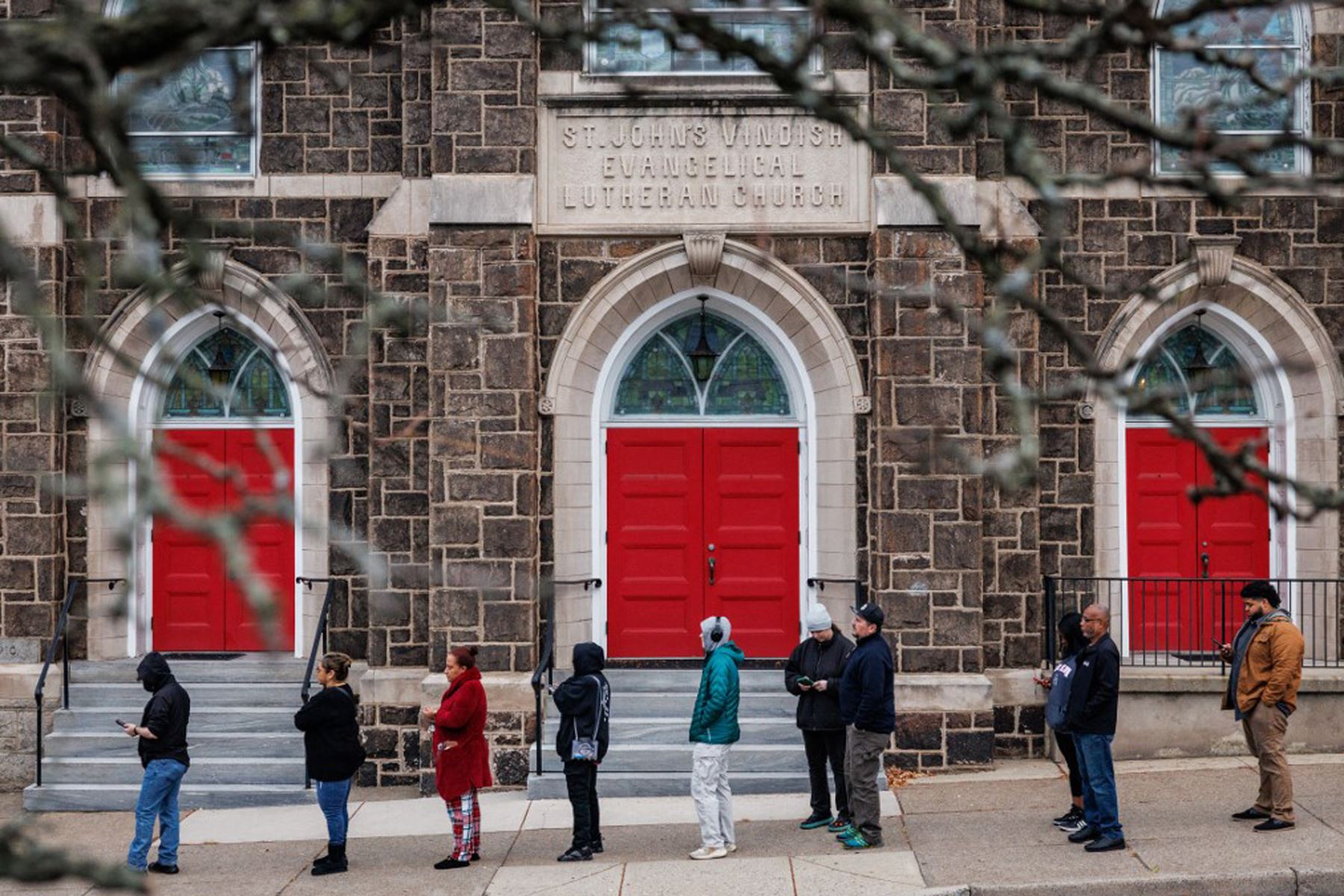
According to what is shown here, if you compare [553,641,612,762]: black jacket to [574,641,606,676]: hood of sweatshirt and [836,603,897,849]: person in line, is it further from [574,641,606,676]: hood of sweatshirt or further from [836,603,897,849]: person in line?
[836,603,897,849]: person in line

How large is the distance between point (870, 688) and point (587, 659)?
5.99ft

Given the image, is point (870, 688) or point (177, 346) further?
point (177, 346)

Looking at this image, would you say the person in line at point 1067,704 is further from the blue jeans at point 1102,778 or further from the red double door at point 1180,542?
the red double door at point 1180,542

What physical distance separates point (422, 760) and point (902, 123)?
6.55 metres

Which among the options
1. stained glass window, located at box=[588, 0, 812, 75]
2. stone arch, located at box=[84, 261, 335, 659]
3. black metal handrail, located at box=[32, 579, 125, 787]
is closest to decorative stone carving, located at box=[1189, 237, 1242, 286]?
stained glass window, located at box=[588, 0, 812, 75]

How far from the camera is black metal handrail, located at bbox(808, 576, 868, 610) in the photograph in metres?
12.8

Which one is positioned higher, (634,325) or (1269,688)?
(634,325)

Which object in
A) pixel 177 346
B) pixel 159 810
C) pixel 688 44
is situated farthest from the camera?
pixel 177 346

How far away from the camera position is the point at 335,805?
32.5ft

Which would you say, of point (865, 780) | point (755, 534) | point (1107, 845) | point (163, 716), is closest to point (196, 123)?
point (163, 716)

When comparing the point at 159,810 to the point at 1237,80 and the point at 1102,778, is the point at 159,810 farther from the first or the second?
the point at 1237,80

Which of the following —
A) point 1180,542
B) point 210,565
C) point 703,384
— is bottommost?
point 210,565

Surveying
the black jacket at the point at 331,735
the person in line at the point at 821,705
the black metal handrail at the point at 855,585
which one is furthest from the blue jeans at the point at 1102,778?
the black jacket at the point at 331,735

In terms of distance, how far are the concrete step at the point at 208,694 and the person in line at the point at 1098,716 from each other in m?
6.48
